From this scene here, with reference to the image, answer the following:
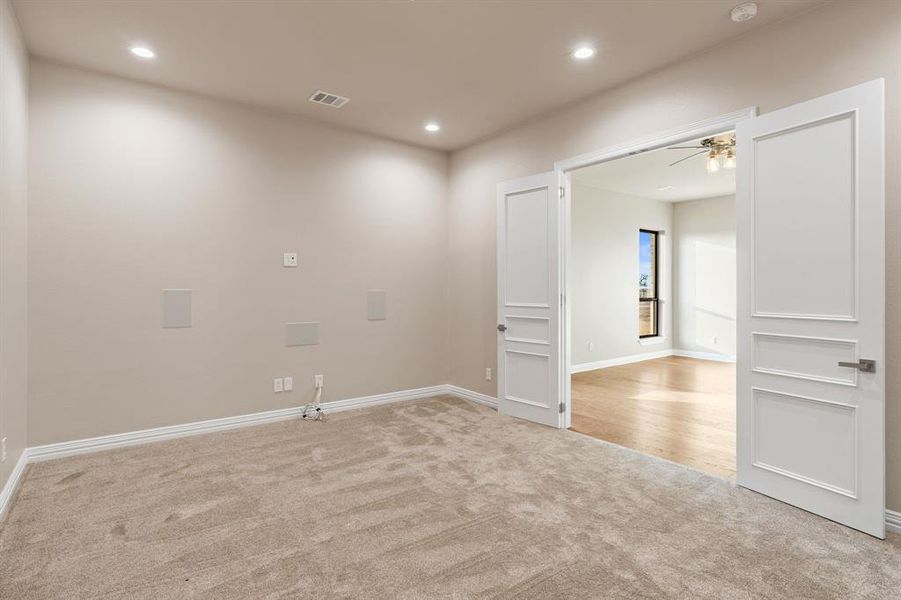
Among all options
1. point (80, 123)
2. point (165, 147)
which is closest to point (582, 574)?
point (165, 147)

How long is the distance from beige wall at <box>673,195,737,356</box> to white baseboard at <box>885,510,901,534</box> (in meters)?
6.24

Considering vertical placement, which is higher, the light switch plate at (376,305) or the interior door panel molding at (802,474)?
the light switch plate at (376,305)

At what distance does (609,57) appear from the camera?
329cm

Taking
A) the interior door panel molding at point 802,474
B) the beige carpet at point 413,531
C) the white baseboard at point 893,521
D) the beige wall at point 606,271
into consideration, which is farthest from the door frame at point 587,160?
the beige wall at point 606,271

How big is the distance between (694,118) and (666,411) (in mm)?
2992

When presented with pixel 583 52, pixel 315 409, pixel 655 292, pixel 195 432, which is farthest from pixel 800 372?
pixel 655 292

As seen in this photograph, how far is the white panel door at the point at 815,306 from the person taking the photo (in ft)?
7.60

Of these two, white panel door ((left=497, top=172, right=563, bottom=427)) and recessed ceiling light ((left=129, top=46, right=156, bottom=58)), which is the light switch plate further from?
recessed ceiling light ((left=129, top=46, right=156, bottom=58))

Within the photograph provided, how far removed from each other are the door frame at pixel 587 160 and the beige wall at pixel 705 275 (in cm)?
547

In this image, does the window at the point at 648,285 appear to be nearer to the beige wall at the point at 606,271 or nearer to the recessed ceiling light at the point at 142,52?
the beige wall at the point at 606,271

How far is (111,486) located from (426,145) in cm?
428

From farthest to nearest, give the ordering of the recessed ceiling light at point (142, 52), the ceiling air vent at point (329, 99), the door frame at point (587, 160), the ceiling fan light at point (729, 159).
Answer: the ceiling fan light at point (729, 159)
the ceiling air vent at point (329, 99)
the recessed ceiling light at point (142, 52)
the door frame at point (587, 160)

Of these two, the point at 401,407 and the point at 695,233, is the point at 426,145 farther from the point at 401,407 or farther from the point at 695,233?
the point at 695,233

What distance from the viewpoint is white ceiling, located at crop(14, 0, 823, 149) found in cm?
276
